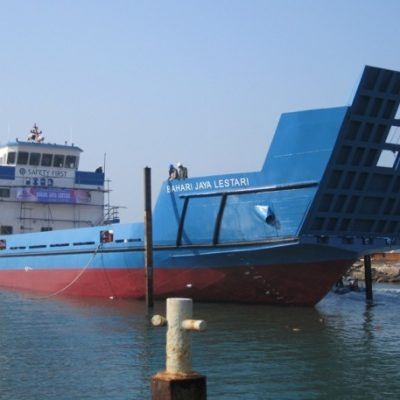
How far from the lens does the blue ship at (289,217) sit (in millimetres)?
16641

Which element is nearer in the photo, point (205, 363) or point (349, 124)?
point (205, 363)

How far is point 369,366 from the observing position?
10727mm

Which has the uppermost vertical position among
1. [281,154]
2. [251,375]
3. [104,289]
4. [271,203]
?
[281,154]

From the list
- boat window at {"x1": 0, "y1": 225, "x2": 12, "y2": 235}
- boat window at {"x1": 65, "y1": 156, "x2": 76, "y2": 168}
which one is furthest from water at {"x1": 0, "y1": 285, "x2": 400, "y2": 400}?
boat window at {"x1": 65, "y1": 156, "x2": 76, "y2": 168}

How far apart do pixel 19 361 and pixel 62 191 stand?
18.2 metres

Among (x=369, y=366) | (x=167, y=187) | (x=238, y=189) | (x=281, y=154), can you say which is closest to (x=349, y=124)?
(x=281, y=154)

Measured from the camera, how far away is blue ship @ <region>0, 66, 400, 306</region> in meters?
16.6

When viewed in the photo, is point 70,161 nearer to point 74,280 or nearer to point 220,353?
point 74,280

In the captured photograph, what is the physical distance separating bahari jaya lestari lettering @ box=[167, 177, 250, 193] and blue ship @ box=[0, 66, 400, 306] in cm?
3

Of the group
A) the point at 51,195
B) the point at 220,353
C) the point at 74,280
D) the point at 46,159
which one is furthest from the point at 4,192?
the point at 220,353

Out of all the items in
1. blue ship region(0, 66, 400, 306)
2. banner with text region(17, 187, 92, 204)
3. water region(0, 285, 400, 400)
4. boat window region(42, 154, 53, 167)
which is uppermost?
boat window region(42, 154, 53, 167)

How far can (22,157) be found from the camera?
29344mm

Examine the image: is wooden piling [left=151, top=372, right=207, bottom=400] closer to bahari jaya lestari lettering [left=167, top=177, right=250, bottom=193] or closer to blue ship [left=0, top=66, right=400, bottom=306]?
blue ship [left=0, top=66, right=400, bottom=306]

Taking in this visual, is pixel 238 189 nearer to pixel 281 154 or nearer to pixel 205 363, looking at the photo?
pixel 281 154
